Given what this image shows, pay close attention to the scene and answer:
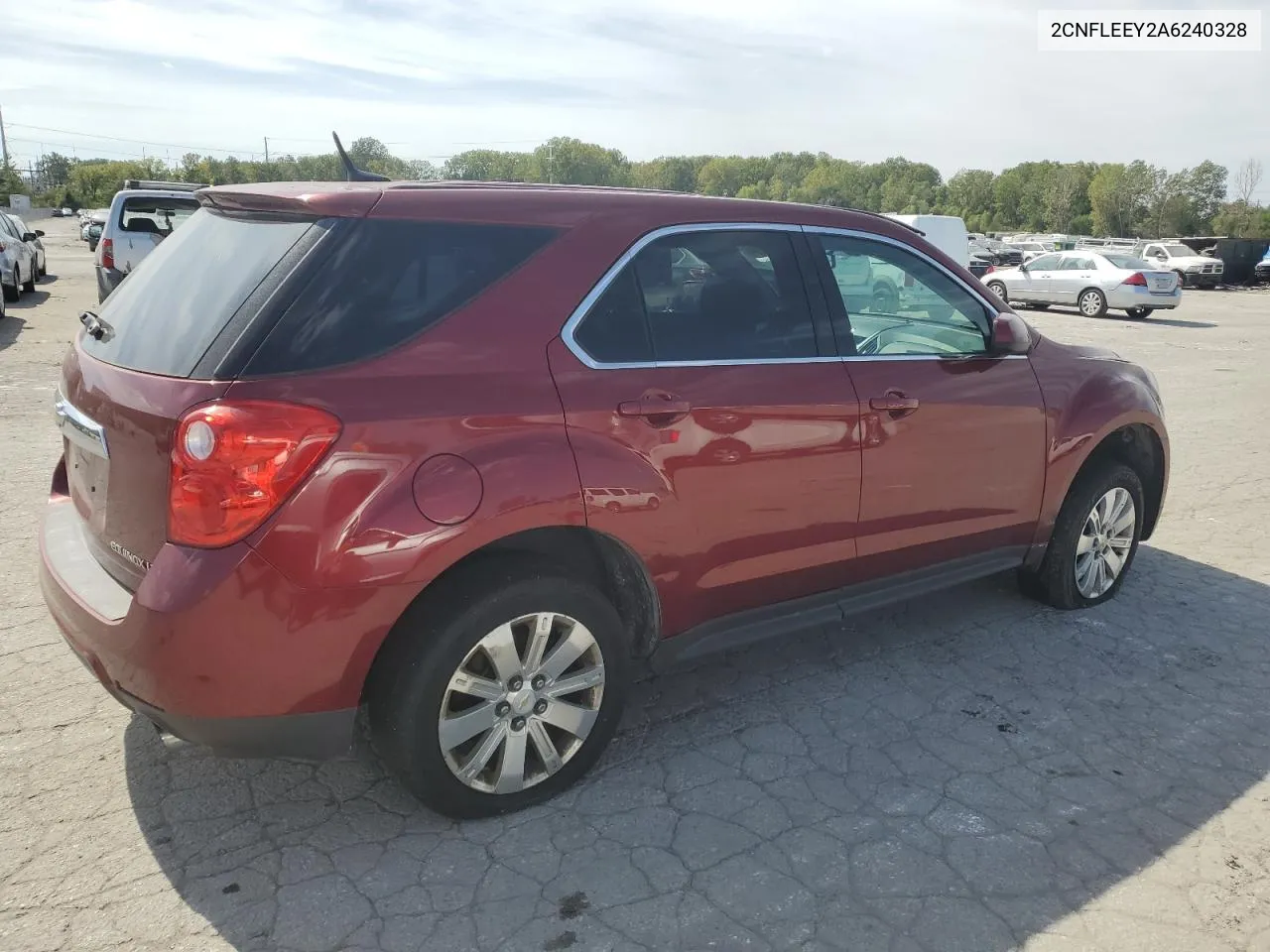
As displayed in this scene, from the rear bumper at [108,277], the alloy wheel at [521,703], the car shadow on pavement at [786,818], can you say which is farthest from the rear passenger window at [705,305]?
the rear bumper at [108,277]

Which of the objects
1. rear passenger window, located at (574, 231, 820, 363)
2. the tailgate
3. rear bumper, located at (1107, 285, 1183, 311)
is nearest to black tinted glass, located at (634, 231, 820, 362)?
rear passenger window, located at (574, 231, 820, 363)

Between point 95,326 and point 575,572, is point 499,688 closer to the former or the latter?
point 575,572

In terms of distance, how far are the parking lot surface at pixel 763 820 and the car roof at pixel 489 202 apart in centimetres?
178

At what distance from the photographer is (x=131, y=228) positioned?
1293 centimetres

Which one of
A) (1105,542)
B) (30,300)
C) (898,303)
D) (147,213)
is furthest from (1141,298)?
(30,300)

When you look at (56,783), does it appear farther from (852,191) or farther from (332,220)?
(852,191)

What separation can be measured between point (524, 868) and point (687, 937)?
1.70ft

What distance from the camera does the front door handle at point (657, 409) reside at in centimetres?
300

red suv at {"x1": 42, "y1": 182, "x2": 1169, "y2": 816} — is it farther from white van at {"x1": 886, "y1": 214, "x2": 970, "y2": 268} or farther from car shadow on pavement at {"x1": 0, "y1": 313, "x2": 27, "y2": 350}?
white van at {"x1": 886, "y1": 214, "x2": 970, "y2": 268}

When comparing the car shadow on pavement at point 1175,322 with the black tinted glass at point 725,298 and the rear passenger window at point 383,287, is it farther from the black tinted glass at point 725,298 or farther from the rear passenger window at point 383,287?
the rear passenger window at point 383,287

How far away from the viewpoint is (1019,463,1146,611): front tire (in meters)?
4.56

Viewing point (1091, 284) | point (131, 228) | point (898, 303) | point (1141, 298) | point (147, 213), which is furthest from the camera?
point (1091, 284)

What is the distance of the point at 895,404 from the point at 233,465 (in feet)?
7.58

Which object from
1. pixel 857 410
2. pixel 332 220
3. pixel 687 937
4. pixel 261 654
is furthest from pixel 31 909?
pixel 857 410
